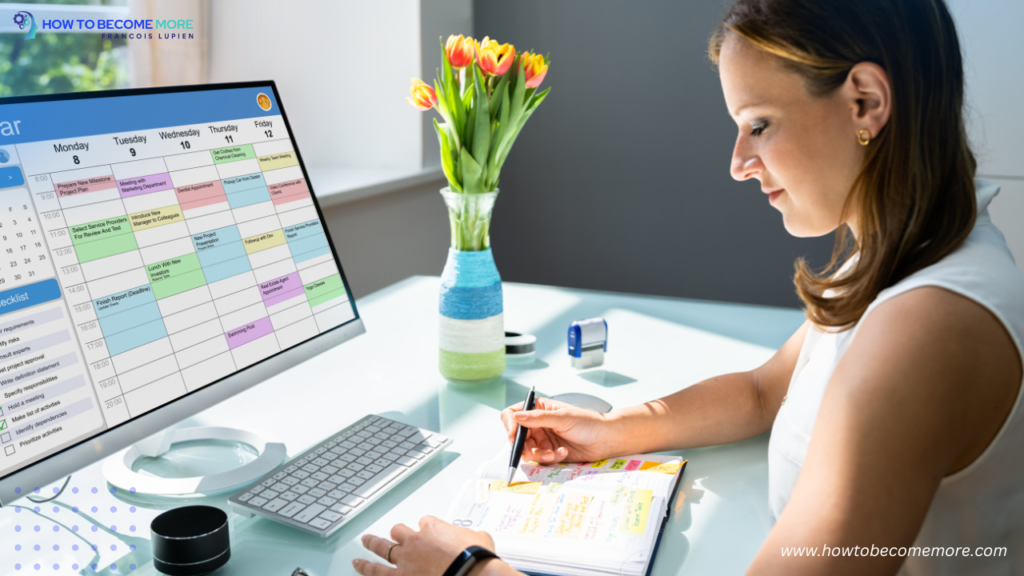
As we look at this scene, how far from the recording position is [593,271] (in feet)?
A: 10.2

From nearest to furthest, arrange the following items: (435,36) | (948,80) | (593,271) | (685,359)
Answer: (948,80) → (685,359) → (435,36) → (593,271)

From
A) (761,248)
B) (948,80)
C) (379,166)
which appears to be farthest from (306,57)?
(948,80)

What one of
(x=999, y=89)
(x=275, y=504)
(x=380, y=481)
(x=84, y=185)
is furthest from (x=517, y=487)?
(x=999, y=89)

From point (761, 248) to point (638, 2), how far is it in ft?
3.26

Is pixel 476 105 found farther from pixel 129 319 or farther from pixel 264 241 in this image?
pixel 129 319

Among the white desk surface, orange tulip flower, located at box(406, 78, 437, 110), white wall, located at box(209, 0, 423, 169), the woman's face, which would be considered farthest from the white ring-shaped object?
white wall, located at box(209, 0, 423, 169)

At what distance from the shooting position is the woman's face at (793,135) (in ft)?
2.44

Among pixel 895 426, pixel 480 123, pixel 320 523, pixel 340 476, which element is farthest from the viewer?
pixel 480 123

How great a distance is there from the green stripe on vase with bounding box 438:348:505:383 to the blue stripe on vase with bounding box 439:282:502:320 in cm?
6

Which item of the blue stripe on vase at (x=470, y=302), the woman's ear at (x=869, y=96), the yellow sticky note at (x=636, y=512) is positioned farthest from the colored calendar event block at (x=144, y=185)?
the woman's ear at (x=869, y=96)

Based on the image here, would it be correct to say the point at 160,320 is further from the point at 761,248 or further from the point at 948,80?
the point at 761,248

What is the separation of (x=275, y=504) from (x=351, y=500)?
0.27 ft

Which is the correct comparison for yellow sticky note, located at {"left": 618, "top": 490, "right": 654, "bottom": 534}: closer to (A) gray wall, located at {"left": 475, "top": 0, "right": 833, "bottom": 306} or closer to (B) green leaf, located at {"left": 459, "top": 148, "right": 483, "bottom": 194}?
(B) green leaf, located at {"left": 459, "top": 148, "right": 483, "bottom": 194}

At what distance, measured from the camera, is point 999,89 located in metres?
2.17
